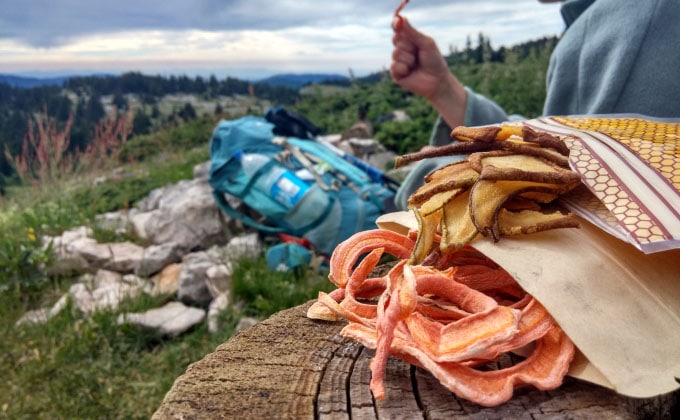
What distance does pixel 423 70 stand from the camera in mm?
2160

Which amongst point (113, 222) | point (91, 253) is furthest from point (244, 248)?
point (113, 222)

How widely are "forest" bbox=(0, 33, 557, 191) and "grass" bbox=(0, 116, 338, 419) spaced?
2.23 metres

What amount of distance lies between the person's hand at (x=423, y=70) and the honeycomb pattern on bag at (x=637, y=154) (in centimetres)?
94

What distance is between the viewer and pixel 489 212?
946 millimetres

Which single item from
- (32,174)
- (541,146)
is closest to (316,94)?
(32,174)

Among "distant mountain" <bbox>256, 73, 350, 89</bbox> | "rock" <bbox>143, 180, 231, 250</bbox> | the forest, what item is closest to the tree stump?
"rock" <bbox>143, 180, 231, 250</bbox>

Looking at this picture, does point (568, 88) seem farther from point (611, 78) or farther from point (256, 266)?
point (256, 266)

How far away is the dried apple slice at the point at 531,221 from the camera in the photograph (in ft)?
3.06

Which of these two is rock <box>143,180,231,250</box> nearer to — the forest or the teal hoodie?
the forest

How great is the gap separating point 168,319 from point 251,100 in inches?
314

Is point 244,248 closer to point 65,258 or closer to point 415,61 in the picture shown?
point 65,258

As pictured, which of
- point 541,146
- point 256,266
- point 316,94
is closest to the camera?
point 541,146

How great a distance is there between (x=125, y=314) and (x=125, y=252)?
122 centimetres

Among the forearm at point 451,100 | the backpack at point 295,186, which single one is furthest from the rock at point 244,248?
the forearm at point 451,100
